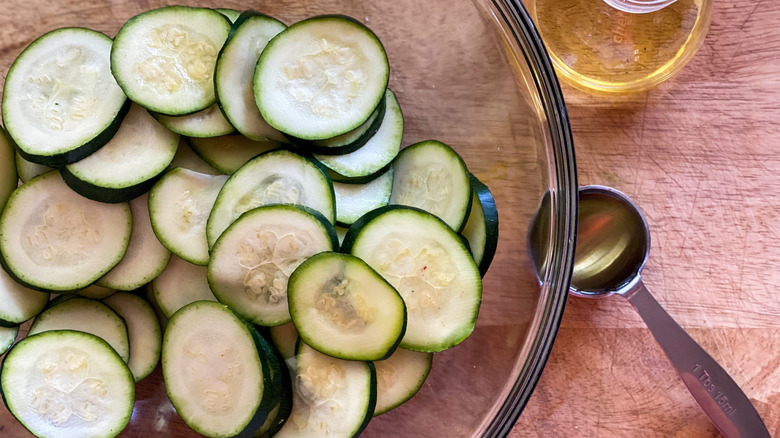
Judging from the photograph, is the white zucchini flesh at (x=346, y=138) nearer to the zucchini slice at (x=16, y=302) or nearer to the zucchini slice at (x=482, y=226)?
the zucchini slice at (x=482, y=226)

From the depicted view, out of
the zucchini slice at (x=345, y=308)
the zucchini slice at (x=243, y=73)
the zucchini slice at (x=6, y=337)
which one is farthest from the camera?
→ the zucchini slice at (x=6, y=337)

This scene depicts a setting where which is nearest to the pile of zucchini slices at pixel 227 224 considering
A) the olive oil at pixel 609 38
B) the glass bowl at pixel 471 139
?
the glass bowl at pixel 471 139

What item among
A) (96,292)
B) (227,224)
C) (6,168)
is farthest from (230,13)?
(96,292)

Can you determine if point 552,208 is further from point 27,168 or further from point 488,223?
point 27,168

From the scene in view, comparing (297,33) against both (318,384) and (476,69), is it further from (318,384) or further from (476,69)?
(318,384)

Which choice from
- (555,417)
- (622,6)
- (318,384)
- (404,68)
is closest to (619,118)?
(622,6)
